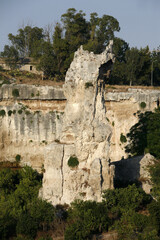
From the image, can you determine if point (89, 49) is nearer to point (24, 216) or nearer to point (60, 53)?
point (60, 53)

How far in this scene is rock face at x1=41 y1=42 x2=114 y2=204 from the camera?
593 inches

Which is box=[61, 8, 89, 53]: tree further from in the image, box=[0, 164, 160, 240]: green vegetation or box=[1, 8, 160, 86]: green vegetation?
box=[0, 164, 160, 240]: green vegetation

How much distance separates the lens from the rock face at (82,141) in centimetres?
1507

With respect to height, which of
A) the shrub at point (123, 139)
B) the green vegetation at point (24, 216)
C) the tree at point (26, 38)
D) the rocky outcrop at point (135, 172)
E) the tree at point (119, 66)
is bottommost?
the green vegetation at point (24, 216)

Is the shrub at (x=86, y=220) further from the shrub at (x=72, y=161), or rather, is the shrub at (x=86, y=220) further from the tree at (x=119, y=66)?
the tree at (x=119, y=66)

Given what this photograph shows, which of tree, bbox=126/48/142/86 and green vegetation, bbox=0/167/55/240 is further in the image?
tree, bbox=126/48/142/86

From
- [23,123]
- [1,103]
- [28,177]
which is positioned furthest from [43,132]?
[28,177]

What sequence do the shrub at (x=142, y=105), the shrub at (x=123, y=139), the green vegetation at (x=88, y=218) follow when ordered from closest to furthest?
the green vegetation at (x=88, y=218) → the shrub at (x=142, y=105) → the shrub at (x=123, y=139)

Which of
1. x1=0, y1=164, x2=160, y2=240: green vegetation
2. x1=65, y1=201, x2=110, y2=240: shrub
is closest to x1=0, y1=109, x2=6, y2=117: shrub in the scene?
x1=0, y1=164, x2=160, y2=240: green vegetation

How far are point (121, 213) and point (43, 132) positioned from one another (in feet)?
41.7

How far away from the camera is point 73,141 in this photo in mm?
15453

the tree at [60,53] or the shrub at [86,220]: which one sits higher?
the tree at [60,53]

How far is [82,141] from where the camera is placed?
15.3 meters

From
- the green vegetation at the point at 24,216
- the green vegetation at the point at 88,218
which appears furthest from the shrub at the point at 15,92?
the green vegetation at the point at 88,218
